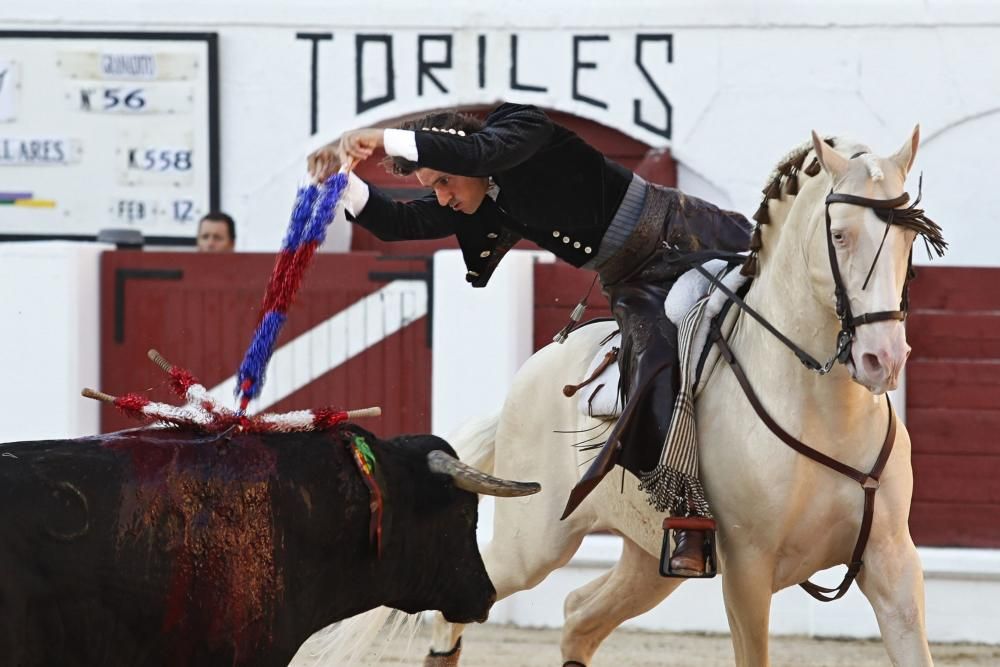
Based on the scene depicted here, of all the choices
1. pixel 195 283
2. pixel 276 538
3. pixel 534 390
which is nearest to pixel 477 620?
pixel 276 538

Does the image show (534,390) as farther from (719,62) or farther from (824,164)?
(719,62)

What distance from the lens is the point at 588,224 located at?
157 inches

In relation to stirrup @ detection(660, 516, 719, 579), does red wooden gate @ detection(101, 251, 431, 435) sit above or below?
above

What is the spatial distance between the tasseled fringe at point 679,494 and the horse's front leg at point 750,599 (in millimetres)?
138

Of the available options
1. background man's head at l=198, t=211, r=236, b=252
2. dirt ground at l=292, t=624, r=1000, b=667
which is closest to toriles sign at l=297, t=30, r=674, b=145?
background man's head at l=198, t=211, r=236, b=252

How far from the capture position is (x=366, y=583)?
3.20m

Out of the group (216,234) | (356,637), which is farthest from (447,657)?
(216,234)

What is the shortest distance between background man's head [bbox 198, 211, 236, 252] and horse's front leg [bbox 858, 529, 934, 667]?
4.92 meters

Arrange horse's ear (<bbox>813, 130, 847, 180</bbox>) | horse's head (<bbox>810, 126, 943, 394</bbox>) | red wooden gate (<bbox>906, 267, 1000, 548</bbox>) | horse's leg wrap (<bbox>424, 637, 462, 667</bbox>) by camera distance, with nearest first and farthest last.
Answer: horse's head (<bbox>810, 126, 943, 394</bbox>) → horse's ear (<bbox>813, 130, 847, 180</bbox>) → horse's leg wrap (<bbox>424, 637, 462, 667</bbox>) → red wooden gate (<bbox>906, 267, 1000, 548</bbox>)

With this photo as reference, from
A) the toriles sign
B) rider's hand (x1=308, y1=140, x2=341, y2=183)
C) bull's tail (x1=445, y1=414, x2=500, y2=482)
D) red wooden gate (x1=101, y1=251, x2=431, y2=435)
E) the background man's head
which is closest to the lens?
Answer: rider's hand (x1=308, y1=140, x2=341, y2=183)

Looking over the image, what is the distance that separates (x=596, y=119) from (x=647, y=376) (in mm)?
5223

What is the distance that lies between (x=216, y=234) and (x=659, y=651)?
324 centimetres

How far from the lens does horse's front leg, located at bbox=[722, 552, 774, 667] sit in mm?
3611

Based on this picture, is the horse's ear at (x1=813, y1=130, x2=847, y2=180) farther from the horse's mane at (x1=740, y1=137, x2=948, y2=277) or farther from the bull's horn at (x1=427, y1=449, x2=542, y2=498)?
the bull's horn at (x1=427, y1=449, x2=542, y2=498)
